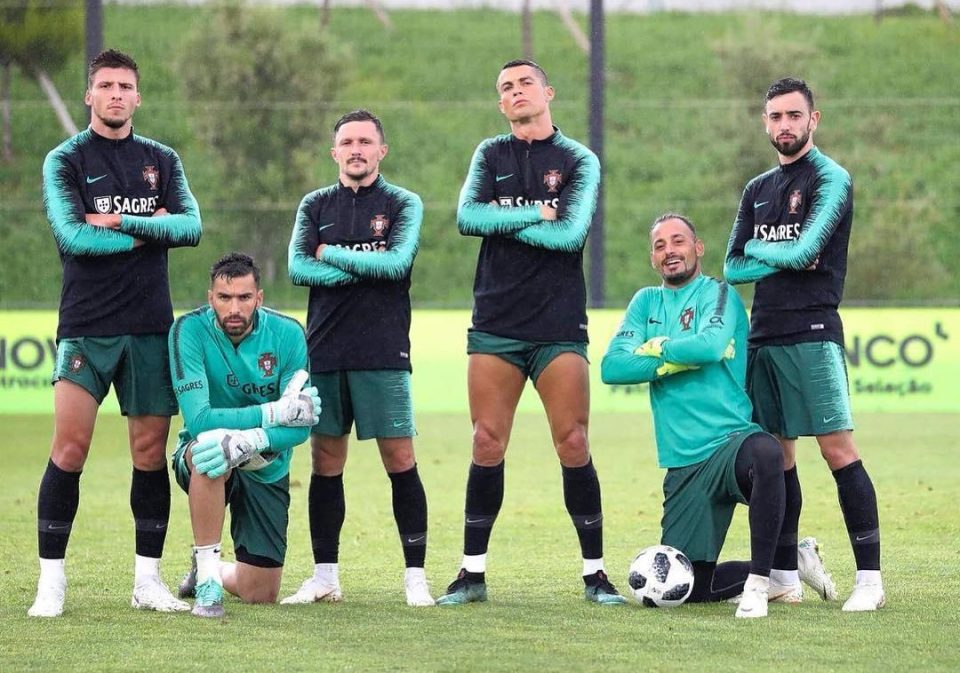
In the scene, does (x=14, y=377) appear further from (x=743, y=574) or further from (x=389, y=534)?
(x=743, y=574)

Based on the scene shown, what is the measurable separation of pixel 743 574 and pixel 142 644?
2.22m

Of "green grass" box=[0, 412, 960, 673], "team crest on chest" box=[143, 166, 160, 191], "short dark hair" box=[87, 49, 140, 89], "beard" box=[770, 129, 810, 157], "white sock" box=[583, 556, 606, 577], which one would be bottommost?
"green grass" box=[0, 412, 960, 673]

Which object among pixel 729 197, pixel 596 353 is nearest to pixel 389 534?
pixel 596 353

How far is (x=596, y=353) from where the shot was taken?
13.5 m

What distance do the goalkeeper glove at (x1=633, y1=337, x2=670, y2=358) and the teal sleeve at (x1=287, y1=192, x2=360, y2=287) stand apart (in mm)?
1078

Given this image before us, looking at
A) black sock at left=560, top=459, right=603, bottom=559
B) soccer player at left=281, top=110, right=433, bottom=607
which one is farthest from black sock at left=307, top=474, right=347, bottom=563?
black sock at left=560, top=459, right=603, bottom=559

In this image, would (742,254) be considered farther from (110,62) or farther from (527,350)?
(110,62)

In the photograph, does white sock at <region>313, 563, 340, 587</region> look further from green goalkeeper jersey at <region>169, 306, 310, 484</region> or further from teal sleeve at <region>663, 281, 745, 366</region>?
teal sleeve at <region>663, 281, 745, 366</region>

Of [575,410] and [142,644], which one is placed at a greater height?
[575,410]

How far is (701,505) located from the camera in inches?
228

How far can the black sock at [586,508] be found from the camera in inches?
233

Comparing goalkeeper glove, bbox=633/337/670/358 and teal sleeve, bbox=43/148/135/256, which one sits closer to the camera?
teal sleeve, bbox=43/148/135/256

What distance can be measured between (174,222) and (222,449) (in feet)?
2.78

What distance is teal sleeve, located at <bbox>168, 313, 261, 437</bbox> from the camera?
5.65 metres
